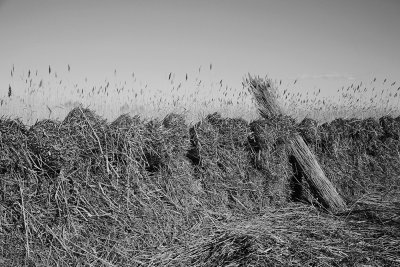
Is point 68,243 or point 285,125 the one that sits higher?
point 285,125

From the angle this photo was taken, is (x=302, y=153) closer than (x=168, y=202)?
No

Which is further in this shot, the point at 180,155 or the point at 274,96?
the point at 274,96

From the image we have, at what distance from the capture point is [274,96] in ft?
13.2

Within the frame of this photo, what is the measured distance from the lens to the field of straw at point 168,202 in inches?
88.8

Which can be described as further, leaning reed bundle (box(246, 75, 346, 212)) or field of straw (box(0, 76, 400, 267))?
leaning reed bundle (box(246, 75, 346, 212))

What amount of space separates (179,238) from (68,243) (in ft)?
3.39

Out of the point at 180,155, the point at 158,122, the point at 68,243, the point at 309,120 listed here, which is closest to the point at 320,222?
the point at 309,120

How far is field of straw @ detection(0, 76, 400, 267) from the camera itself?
7.40ft

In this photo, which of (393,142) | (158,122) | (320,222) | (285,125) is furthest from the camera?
(393,142)

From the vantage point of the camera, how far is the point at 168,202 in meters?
2.89

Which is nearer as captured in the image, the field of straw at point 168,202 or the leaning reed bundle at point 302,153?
the field of straw at point 168,202

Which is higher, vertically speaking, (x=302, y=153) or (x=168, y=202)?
(x=302, y=153)

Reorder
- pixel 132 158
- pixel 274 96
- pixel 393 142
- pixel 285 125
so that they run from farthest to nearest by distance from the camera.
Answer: pixel 393 142 → pixel 274 96 → pixel 285 125 → pixel 132 158

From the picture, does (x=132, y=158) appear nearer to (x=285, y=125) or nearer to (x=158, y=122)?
(x=158, y=122)
